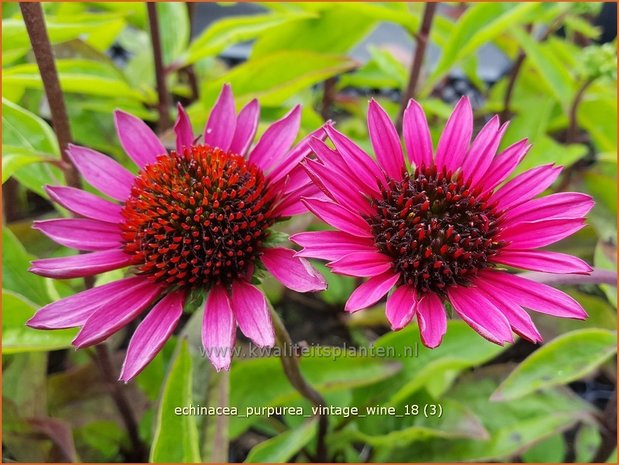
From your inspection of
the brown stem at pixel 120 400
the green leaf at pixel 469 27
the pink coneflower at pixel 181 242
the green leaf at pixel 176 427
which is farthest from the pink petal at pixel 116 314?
the green leaf at pixel 469 27

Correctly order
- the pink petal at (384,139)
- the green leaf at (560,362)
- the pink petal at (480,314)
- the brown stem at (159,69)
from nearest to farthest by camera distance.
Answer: the pink petal at (480,314)
the pink petal at (384,139)
the green leaf at (560,362)
the brown stem at (159,69)

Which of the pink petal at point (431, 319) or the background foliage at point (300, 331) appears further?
A: the background foliage at point (300, 331)

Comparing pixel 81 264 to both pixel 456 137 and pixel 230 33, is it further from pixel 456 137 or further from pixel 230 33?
pixel 230 33

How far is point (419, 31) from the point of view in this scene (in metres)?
0.88

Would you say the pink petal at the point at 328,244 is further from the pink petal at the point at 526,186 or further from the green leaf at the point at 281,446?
the green leaf at the point at 281,446

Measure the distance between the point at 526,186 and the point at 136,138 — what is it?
0.36 m

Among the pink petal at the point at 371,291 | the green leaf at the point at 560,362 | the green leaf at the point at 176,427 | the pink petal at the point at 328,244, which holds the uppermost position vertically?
the pink petal at the point at 328,244

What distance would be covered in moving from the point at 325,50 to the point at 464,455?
640mm

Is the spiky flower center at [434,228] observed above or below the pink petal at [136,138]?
below

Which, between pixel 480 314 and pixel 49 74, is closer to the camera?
pixel 480 314

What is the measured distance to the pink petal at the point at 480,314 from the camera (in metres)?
0.40

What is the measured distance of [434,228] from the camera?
49cm

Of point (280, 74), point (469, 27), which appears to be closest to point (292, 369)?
point (280, 74)

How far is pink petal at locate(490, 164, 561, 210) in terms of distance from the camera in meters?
0.50
